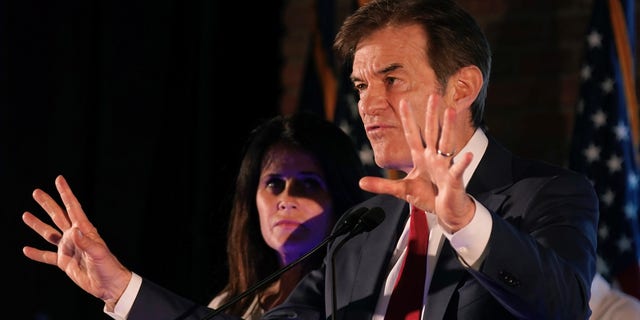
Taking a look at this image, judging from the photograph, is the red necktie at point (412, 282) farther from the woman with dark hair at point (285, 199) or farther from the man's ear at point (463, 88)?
the woman with dark hair at point (285, 199)

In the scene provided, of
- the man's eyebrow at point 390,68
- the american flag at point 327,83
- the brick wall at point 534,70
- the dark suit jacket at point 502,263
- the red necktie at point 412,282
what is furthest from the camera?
the american flag at point 327,83

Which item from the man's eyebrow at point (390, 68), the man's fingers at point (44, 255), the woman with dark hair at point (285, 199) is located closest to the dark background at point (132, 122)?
the woman with dark hair at point (285, 199)

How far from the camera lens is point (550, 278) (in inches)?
62.3

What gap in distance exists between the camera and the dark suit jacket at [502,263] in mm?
1579

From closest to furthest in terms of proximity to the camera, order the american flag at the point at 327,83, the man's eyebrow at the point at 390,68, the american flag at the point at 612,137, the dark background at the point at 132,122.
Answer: the man's eyebrow at the point at 390,68 → the american flag at the point at 612,137 → the american flag at the point at 327,83 → the dark background at the point at 132,122

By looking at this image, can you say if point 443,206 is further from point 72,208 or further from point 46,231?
point 46,231

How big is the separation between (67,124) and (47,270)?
63 cm

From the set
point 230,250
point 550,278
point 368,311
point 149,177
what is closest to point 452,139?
point 550,278

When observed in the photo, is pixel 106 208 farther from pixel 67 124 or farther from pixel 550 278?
pixel 550 278

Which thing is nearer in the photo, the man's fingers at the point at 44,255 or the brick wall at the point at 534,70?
the man's fingers at the point at 44,255

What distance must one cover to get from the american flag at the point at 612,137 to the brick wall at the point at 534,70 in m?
0.34

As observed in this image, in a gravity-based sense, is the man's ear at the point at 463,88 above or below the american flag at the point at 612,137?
above

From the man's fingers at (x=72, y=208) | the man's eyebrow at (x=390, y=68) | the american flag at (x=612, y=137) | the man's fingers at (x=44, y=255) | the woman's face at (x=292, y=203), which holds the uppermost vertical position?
the man's fingers at (x=72, y=208)

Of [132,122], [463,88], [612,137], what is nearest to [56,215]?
[463,88]
